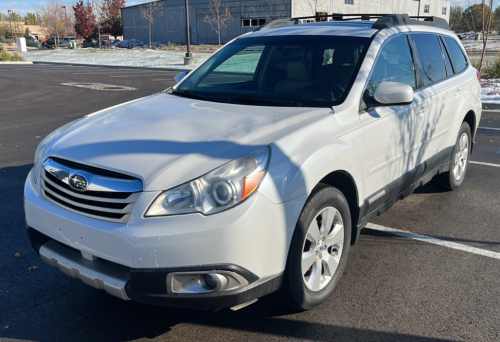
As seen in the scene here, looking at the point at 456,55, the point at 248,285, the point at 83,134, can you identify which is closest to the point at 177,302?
the point at 248,285

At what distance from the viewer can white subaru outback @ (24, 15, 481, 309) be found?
2639 mm

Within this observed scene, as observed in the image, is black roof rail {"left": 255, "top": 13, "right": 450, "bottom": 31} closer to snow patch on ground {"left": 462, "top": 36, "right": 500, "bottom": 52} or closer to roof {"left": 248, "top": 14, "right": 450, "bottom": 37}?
roof {"left": 248, "top": 14, "right": 450, "bottom": 37}

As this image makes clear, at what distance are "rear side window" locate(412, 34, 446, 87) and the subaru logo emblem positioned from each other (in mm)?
3287

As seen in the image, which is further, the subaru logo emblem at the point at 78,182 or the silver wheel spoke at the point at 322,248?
the silver wheel spoke at the point at 322,248

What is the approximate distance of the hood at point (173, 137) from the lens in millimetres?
2746

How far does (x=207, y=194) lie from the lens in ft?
8.72

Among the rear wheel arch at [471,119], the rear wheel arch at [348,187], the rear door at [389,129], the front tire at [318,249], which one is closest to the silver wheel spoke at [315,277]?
the front tire at [318,249]

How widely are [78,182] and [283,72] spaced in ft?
6.96

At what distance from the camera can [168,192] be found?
8.71 ft

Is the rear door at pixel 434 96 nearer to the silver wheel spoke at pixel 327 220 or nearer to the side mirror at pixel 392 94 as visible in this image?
the side mirror at pixel 392 94

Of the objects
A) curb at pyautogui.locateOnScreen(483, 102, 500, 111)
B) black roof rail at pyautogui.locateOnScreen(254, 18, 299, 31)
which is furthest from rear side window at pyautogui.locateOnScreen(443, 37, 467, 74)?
curb at pyautogui.locateOnScreen(483, 102, 500, 111)

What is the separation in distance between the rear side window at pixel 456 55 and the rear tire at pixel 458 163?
2.17 ft

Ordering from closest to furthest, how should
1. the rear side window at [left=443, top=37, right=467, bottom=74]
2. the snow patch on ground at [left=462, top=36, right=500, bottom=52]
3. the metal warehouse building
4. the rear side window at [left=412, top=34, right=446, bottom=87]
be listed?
the rear side window at [left=412, top=34, right=446, bottom=87], the rear side window at [left=443, top=37, right=467, bottom=74], the snow patch on ground at [left=462, top=36, right=500, bottom=52], the metal warehouse building

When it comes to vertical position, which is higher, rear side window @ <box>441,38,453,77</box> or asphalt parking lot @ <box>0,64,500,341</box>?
rear side window @ <box>441,38,453,77</box>
